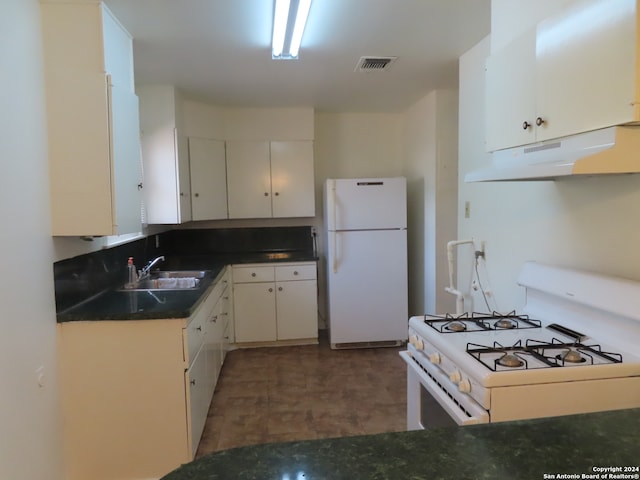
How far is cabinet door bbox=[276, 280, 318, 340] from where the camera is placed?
4156mm

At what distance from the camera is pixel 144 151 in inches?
137

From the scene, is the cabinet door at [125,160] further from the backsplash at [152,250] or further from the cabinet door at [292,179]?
the cabinet door at [292,179]

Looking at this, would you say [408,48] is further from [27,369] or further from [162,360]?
[27,369]

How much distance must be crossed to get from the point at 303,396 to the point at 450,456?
2.39 meters

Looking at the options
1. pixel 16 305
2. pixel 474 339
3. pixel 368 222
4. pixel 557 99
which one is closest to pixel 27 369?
pixel 16 305

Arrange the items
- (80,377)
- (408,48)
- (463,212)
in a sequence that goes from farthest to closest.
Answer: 1. (463,212)
2. (408,48)
3. (80,377)

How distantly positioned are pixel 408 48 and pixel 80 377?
2.61 meters

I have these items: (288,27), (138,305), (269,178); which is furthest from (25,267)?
(269,178)

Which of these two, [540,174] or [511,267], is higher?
[540,174]

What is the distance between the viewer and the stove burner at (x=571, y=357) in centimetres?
145

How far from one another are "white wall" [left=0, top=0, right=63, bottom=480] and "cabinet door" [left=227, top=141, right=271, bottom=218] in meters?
2.39

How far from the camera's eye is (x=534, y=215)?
214cm

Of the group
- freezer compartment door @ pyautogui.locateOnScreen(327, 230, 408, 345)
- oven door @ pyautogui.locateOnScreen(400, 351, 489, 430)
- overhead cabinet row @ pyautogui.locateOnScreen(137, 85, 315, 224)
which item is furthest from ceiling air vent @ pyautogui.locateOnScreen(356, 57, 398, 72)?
oven door @ pyautogui.locateOnScreen(400, 351, 489, 430)

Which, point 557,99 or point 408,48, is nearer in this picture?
point 557,99
